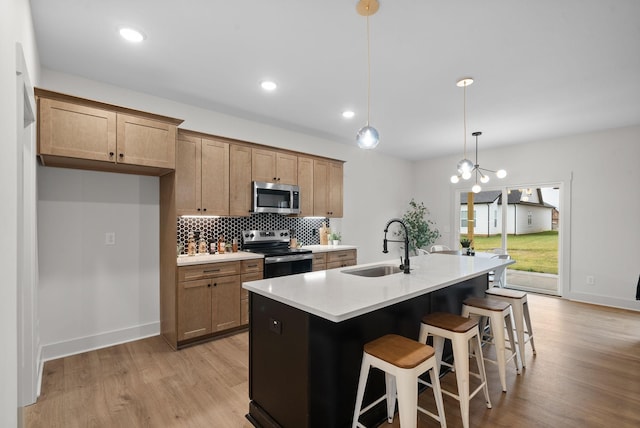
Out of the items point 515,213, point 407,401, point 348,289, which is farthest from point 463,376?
point 515,213

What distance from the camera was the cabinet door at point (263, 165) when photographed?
3.95m

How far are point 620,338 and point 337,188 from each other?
396 cm

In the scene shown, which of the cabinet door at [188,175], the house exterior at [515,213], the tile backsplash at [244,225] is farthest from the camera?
the house exterior at [515,213]

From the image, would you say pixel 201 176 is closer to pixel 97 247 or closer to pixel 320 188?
pixel 97 247

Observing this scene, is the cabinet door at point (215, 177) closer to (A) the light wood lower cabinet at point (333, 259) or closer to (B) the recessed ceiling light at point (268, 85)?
(B) the recessed ceiling light at point (268, 85)

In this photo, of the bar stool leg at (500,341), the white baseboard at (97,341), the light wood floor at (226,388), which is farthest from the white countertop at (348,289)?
the white baseboard at (97,341)

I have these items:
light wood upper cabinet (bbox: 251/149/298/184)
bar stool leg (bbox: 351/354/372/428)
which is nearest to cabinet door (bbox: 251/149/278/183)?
light wood upper cabinet (bbox: 251/149/298/184)

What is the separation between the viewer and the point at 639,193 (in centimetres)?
443

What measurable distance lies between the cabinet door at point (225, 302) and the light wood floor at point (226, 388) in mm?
186

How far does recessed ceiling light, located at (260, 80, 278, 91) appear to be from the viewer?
315cm

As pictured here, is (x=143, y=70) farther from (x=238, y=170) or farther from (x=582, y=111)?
(x=582, y=111)

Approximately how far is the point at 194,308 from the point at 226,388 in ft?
3.40

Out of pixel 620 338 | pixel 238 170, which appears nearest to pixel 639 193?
pixel 620 338

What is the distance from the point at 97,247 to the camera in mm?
3143
